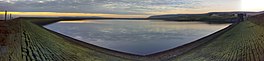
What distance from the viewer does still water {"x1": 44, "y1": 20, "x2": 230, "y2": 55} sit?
444 centimetres

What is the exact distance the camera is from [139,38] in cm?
504

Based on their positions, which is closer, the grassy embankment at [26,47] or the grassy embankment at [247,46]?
the grassy embankment at [26,47]

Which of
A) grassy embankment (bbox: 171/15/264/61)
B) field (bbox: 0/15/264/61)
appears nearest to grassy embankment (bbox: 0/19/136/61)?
field (bbox: 0/15/264/61)

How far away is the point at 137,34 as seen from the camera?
5.48m

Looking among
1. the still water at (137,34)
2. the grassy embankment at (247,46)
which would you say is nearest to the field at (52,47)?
the grassy embankment at (247,46)

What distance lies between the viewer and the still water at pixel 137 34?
175 inches

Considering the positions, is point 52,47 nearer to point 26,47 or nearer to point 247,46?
point 26,47

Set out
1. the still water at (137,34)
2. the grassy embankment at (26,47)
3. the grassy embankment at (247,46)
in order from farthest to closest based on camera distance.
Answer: the still water at (137,34)
the grassy embankment at (247,46)
the grassy embankment at (26,47)

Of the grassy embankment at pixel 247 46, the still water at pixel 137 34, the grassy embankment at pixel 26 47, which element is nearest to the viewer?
the grassy embankment at pixel 26 47

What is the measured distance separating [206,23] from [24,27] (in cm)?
407

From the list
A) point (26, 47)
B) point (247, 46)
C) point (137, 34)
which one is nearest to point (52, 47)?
point (26, 47)

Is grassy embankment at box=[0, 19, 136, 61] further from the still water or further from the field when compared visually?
the still water

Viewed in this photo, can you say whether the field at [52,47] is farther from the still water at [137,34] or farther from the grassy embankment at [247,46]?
the still water at [137,34]

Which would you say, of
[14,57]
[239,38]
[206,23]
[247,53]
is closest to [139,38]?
[206,23]
